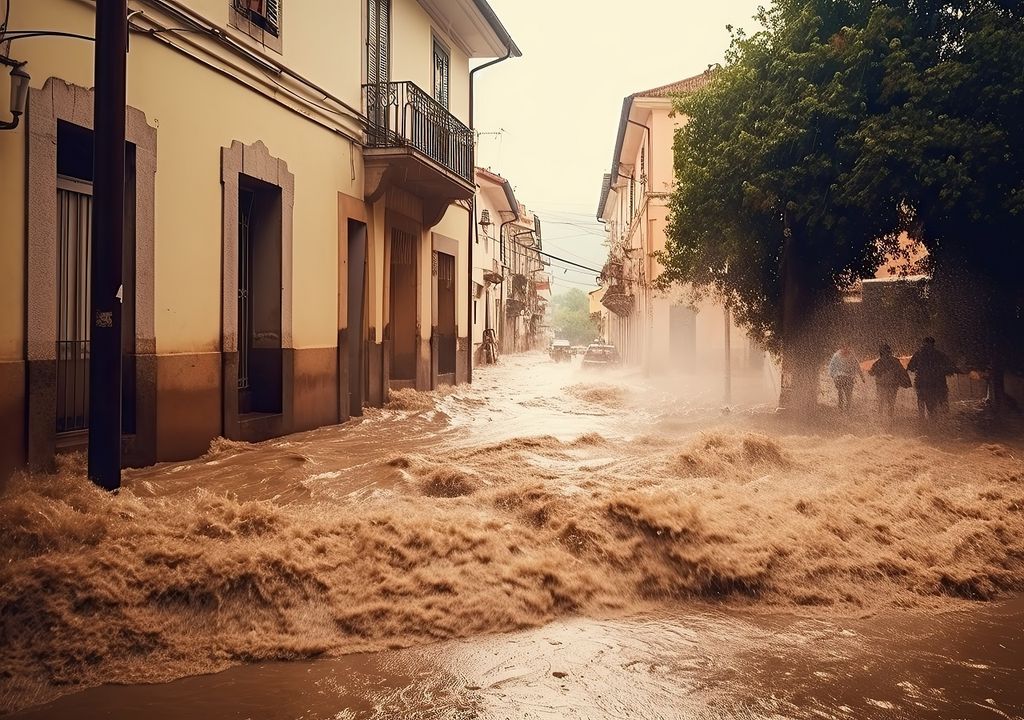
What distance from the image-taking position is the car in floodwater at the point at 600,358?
3466 cm

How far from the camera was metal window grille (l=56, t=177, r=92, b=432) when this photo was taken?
7.44 meters

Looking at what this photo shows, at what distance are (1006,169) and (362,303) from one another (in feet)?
32.2

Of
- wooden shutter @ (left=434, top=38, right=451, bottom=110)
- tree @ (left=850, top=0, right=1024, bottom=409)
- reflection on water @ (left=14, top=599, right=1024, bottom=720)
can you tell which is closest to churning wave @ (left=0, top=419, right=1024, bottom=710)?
reflection on water @ (left=14, top=599, right=1024, bottom=720)

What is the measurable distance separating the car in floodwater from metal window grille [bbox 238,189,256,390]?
2432cm

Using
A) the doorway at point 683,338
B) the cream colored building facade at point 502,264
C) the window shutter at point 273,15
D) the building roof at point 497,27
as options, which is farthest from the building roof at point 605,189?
the window shutter at point 273,15

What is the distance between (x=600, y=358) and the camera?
35.2 meters

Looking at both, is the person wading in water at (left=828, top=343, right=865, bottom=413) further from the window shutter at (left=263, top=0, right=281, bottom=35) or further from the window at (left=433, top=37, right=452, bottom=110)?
the window shutter at (left=263, top=0, right=281, bottom=35)

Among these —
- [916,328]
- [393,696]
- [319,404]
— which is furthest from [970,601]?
[916,328]

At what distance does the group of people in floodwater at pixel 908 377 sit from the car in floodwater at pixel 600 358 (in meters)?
18.6

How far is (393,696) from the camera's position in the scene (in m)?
3.82

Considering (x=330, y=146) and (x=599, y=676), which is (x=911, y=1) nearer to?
(x=330, y=146)

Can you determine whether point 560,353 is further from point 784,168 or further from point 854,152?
point 854,152

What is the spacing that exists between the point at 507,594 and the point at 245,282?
7219mm

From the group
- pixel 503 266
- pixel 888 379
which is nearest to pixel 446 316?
pixel 888 379
